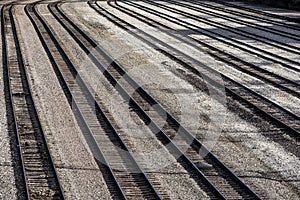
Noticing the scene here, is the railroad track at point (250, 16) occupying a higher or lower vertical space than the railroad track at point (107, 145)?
lower

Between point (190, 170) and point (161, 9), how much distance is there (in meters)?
30.7

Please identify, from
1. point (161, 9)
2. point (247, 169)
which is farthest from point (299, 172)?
point (161, 9)

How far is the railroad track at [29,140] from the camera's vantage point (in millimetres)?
12031

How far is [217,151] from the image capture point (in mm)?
14266

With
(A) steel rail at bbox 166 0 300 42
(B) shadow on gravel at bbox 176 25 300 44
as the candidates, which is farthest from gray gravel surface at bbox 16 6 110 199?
(A) steel rail at bbox 166 0 300 42

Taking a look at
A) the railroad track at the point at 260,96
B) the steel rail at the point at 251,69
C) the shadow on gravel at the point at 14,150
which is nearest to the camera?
the shadow on gravel at the point at 14,150

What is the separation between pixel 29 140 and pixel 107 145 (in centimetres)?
189

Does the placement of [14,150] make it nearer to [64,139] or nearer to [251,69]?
[64,139]

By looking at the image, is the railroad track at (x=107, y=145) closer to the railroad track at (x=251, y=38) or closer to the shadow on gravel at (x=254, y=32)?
the railroad track at (x=251, y=38)

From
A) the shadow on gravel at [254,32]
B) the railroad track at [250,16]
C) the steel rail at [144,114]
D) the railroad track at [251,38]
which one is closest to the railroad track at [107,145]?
the steel rail at [144,114]

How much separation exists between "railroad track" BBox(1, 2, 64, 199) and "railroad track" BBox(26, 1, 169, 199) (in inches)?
42.8

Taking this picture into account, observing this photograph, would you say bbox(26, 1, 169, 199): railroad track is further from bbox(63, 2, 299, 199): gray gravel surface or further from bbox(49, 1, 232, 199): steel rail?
bbox(63, 2, 299, 199): gray gravel surface

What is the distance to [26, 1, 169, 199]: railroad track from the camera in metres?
12.0

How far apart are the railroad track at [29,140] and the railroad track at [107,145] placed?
1088mm
